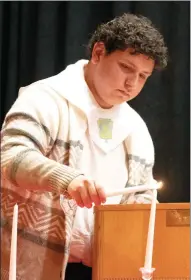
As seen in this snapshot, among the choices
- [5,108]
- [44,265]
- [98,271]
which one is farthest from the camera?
[5,108]

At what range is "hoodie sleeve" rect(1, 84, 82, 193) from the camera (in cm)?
74

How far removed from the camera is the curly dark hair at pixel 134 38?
1.00 meters

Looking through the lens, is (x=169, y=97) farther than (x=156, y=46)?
Yes

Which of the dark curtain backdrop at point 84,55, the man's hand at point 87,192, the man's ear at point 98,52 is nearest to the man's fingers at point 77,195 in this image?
the man's hand at point 87,192

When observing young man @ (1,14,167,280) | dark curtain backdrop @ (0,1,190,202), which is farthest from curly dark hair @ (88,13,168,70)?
dark curtain backdrop @ (0,1,190,202)

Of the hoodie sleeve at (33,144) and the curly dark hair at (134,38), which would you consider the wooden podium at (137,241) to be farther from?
the curly dark hair at (134,38)

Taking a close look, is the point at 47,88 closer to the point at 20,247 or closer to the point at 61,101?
the point at 61,101

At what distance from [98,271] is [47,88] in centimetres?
42

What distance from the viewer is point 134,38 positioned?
1.00 m

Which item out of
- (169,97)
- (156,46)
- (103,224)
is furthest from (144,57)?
(169,97)

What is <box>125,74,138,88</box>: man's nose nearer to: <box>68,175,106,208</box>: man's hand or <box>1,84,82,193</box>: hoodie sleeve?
<box>1,84,82,193</box>: hoodie sleeve

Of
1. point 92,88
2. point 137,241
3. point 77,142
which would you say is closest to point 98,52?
point 92,88

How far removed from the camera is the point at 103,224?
78 cm

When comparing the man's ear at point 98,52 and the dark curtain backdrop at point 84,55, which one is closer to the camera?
the man's ear at point 98,52
